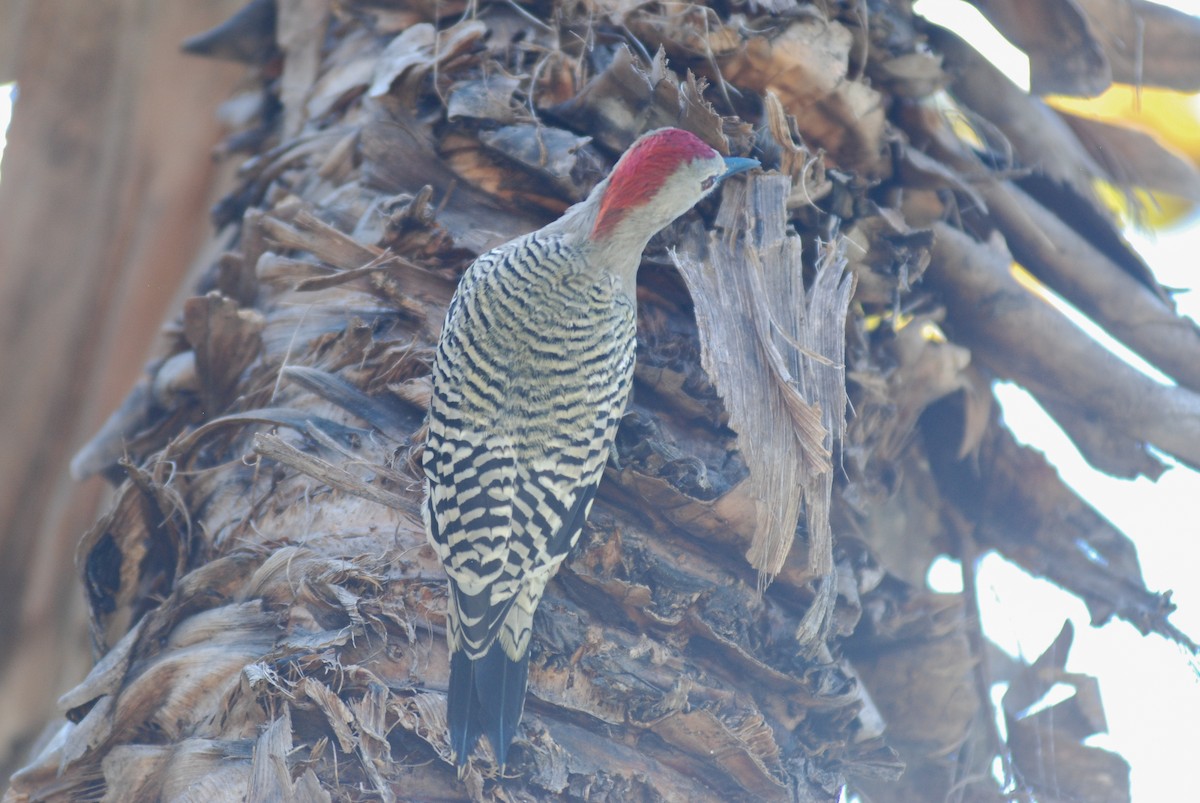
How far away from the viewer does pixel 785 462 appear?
8.00 ft

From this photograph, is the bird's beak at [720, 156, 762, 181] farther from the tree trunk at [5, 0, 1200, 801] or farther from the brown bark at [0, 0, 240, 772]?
the brown bark at [0, 0, 240, 772]

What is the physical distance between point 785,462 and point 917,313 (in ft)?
3.51

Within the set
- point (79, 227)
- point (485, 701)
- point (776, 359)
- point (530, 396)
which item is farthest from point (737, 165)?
point (79, 227)

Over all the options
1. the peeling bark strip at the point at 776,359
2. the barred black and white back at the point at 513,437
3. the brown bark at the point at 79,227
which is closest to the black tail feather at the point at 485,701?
the barred black and white back at the point at 513,437

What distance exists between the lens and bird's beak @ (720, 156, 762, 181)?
2.85 metres

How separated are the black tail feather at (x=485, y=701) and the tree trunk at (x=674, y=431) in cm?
4

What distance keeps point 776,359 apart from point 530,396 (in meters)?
0.76

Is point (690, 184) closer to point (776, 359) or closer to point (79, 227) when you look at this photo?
point (776, 359)

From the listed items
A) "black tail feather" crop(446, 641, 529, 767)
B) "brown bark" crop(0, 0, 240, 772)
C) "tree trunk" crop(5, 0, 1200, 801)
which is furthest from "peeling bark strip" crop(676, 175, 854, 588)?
"brown bark" crop(0, 0, 240, 772)

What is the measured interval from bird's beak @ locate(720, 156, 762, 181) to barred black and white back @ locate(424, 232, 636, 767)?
0.46 meters

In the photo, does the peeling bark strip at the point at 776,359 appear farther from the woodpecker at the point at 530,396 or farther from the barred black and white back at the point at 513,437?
the barred black and white back at the point at 513,437

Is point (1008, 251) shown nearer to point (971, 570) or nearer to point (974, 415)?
point (974, 415)

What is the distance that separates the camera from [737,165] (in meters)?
2.86

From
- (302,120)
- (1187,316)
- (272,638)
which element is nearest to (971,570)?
(1187,316)
